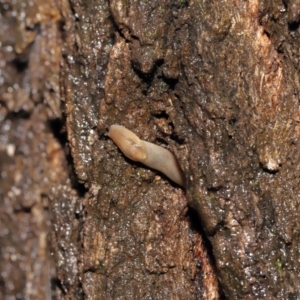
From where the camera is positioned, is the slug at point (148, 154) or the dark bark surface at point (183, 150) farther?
the slug at point (148, 154)

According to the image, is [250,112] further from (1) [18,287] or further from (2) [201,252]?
(1) [18,287]

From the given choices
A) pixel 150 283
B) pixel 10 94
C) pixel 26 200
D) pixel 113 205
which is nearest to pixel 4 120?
pixel 10 94

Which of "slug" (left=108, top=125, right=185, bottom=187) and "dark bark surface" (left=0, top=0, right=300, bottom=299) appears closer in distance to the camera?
"dark bark surface" (left=0, top=0, right=300, bottom=299)

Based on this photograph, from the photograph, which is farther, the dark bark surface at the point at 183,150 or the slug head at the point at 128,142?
the slug head at the point at 128,142

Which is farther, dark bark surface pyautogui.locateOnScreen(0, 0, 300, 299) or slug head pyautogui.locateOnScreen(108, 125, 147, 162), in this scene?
slug head pyautogui.locateOnScreen(108, 125, 147, 162)
